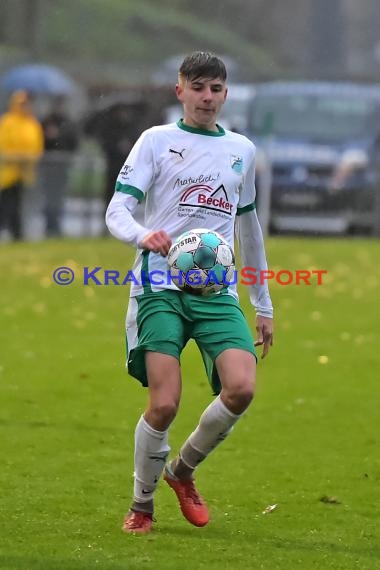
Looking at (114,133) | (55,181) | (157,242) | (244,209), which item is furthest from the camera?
(114,133)

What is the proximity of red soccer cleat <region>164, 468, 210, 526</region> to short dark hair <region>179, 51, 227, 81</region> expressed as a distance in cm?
179

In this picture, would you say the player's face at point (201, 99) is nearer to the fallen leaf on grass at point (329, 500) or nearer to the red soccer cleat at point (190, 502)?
the red soccer cleat at point (190, 502)

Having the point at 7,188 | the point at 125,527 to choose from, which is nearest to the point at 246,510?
the point at 125,527

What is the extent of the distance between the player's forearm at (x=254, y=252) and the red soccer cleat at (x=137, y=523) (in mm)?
1094

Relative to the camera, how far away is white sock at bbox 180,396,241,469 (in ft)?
21.3

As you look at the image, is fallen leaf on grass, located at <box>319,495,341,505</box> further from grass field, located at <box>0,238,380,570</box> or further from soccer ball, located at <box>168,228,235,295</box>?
soccer ball, located at <box>168,228,235,295</box>

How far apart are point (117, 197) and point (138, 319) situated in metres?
0.54

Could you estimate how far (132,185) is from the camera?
6.49m

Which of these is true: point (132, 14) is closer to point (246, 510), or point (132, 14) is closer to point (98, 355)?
point (98, 355)

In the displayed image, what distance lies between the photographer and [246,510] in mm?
7203

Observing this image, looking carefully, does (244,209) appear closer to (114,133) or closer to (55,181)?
(55,181)

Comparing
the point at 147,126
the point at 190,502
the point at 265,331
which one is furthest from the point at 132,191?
the point at 147,126

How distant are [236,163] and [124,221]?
632 mm

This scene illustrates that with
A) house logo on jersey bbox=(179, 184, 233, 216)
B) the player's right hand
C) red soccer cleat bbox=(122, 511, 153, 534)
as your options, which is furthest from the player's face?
red soccer cleat bbox=(122, 511, 153, 534)
